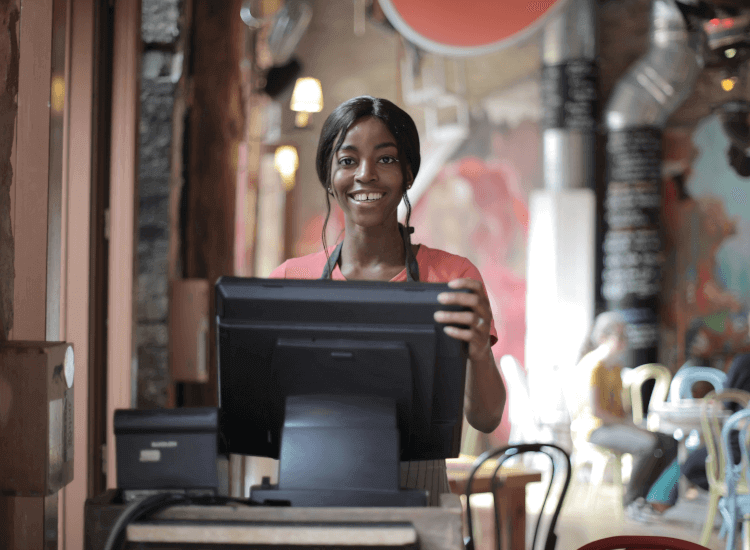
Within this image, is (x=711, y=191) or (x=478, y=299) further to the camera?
(x=711, y=191)

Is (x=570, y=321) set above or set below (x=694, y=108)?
below

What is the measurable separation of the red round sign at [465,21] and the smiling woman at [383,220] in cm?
109

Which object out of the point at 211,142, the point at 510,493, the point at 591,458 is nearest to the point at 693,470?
the point at 591,458

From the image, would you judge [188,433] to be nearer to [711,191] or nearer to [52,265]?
[52,265]

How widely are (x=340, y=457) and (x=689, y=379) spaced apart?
221 inches

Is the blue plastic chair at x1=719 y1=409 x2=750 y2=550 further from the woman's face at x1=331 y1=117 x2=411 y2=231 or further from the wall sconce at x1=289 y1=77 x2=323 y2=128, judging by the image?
the wall sconce at x1=289 y1=77 x2=323 y2=128

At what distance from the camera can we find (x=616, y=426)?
193 inches

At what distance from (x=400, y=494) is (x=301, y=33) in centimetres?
690

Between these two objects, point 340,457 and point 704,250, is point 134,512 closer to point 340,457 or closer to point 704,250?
point 340,457

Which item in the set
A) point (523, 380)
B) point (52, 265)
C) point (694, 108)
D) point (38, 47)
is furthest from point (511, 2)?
point (694, 108)

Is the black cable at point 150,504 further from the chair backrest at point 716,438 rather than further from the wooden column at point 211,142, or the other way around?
the chair backrest at point 716,438

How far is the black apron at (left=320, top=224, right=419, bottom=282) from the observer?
1.41 m

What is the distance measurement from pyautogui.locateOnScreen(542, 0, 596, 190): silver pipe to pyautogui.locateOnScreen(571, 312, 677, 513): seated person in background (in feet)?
4.95

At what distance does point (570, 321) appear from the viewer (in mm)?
6242
